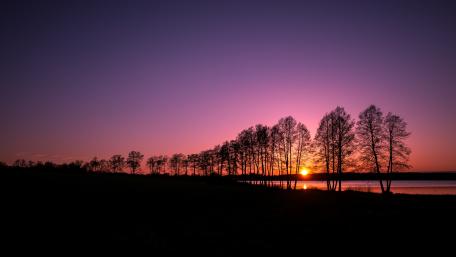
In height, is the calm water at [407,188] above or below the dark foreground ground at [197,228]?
below

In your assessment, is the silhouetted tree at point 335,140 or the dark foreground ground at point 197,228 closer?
the dark foreground ground at point 197,228

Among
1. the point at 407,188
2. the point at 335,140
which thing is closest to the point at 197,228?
the point at 335,140

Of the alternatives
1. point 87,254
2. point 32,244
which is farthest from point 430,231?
point 32,244

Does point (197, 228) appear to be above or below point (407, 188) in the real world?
above

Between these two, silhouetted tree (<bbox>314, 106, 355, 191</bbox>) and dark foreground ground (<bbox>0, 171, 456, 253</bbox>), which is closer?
dark foreground ground (<bbox>0, 171, 456, 253</bbox>)

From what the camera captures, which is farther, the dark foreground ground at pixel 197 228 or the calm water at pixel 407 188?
the calm water at pixel 407 188

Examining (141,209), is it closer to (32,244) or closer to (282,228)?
(32,244)

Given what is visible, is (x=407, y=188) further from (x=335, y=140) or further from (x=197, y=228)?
(x=197, y=228)

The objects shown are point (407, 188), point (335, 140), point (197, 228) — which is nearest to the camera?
point (197, 228)

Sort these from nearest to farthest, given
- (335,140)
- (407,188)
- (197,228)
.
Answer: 1. (197,228)
2. (335,140)
3. (407,188)

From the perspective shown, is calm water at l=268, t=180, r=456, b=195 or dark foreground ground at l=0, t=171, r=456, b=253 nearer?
dark foreground ground at l=0, t=171, r=456, b=253

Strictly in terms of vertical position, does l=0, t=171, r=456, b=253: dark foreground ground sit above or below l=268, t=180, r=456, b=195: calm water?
above

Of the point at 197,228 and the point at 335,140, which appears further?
the point at 335,140

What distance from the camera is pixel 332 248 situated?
1017cm
